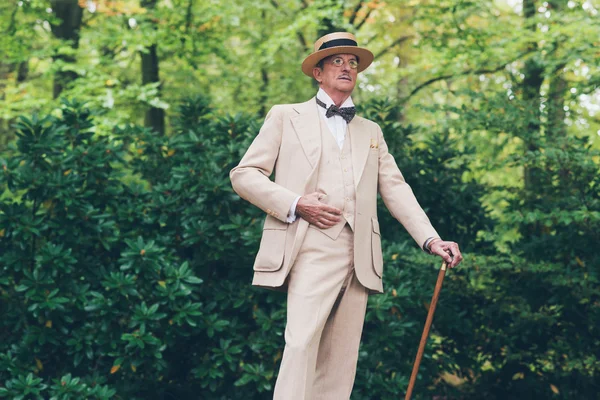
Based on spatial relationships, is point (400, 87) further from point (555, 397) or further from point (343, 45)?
point (343, 45)

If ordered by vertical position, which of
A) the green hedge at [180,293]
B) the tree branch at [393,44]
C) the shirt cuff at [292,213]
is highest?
the tree branch at [393,44]

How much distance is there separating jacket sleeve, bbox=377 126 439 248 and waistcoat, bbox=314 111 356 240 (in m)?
0.28

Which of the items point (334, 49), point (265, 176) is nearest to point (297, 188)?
point (265, 176)

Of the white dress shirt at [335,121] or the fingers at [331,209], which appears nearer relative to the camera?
the fingers at [331,209]

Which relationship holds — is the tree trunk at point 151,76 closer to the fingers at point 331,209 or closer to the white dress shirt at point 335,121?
the white dress shirt at point 335,121

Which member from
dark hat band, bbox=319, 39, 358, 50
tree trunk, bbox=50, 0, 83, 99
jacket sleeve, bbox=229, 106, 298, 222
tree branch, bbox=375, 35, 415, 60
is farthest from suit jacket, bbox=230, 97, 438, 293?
tree branch, bbox=375, 35, 415, 60

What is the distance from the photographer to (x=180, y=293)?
5062mm

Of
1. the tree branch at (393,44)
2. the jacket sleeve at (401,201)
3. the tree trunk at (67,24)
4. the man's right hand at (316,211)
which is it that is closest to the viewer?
the man's right hand at (316,211)

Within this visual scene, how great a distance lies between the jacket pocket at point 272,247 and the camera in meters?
3.44

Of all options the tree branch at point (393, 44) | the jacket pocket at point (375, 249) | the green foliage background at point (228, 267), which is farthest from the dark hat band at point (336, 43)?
the tree branch at point (393, 44)

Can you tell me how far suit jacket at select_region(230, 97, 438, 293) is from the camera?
3.44m

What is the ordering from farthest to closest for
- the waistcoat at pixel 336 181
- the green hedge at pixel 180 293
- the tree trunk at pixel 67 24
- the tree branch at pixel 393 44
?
the tree branch at pixel 393 44, the tree trunk at pixel 67 24, the green hedge at pixel 180 293, the waistcoat at pixel 336 181

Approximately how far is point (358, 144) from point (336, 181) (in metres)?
0.25

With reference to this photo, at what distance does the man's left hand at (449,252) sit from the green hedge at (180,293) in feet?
5.96
